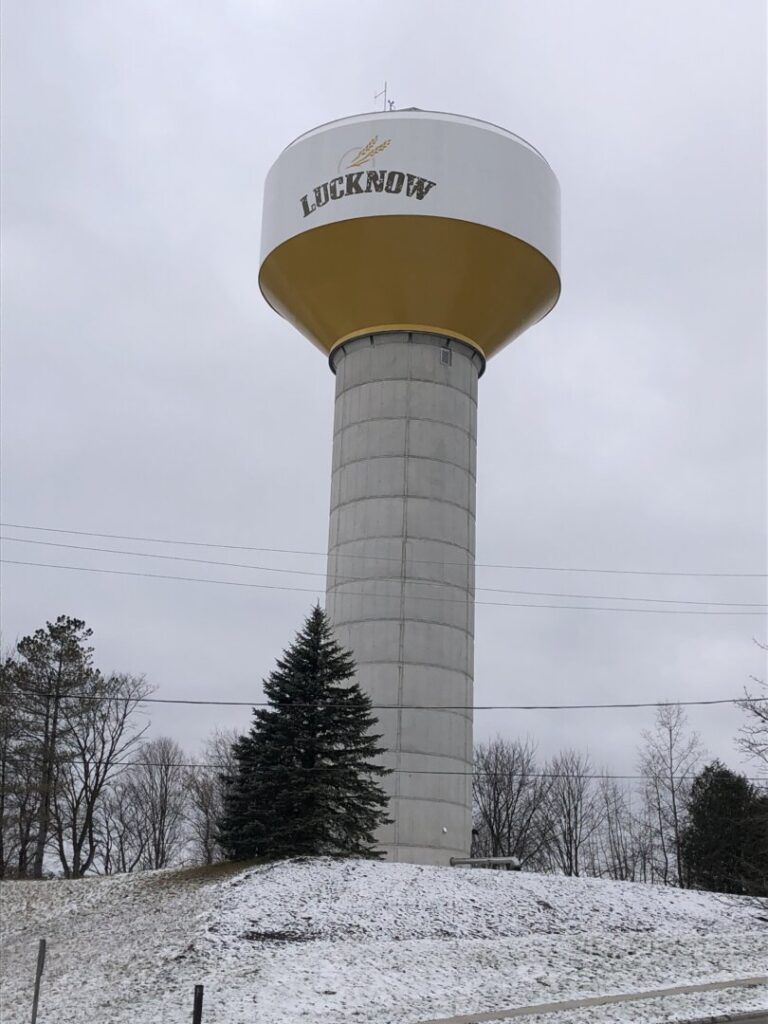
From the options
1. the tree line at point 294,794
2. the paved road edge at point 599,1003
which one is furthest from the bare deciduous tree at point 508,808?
the paved road edge at point 599,1003

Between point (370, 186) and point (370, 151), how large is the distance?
116 cm

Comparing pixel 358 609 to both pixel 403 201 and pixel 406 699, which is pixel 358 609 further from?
pixel 403 201

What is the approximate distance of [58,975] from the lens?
1778 centimetres

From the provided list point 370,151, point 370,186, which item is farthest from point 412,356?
point 370,151

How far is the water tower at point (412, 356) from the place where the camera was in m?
29.8

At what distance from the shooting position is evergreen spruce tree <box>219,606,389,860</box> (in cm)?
2216

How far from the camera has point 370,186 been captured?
3036 centimetres

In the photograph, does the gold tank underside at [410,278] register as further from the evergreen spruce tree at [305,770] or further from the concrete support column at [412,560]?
the evergreen spruce tree at [305,770]

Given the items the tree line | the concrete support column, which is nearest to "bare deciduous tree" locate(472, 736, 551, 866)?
the tree line

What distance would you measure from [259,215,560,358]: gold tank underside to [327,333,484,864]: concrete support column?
58 centimetres

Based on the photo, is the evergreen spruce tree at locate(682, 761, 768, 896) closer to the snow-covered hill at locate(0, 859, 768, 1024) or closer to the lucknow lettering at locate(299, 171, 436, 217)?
the snow-covered hill at locate(0, 859, 768, 1024)

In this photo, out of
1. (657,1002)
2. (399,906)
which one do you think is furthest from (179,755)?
(657,1002)

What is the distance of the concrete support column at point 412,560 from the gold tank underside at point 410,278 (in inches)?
23.0

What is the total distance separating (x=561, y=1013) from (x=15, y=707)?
23.9 meters
